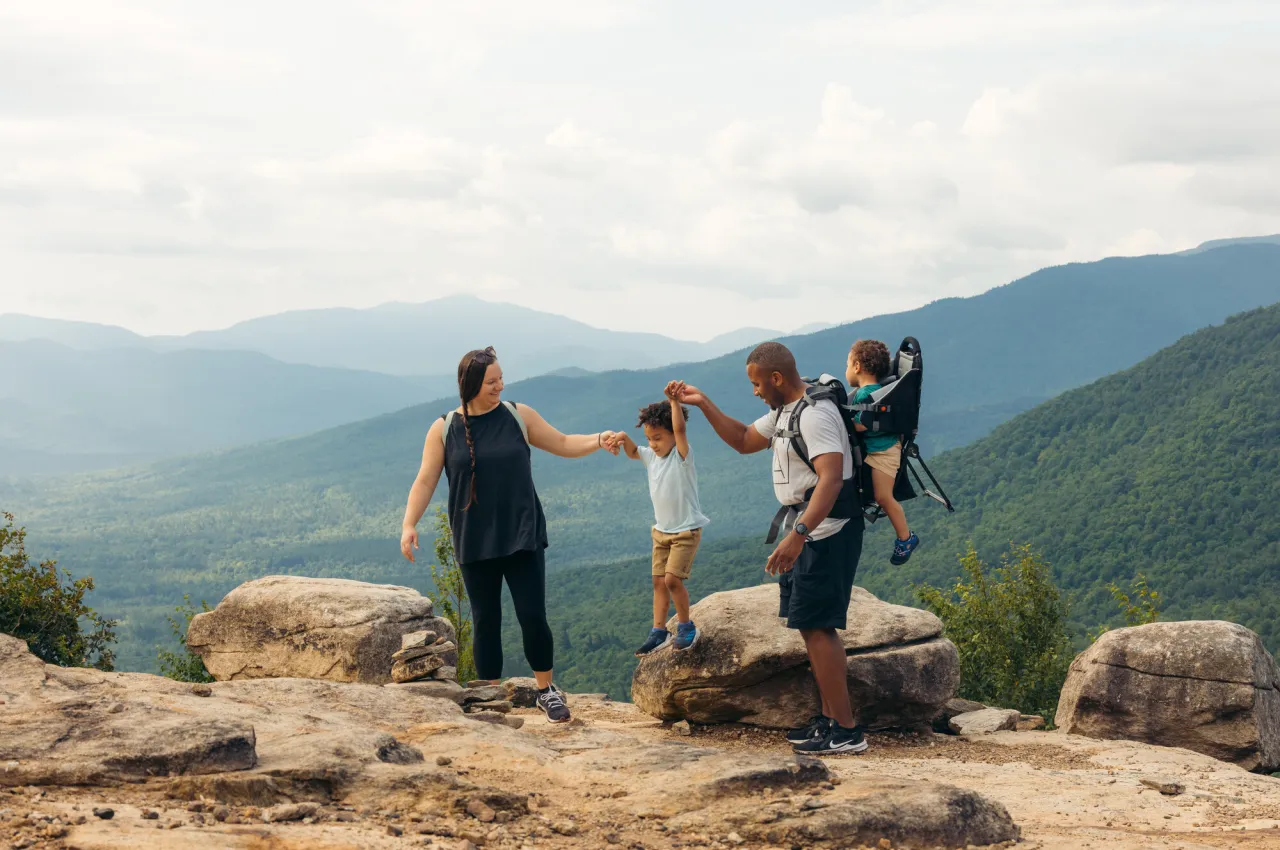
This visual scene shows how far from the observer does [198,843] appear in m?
4.39

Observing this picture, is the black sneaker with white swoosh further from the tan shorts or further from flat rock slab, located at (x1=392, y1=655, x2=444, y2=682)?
flat rock slab, located at (x1=392, y1=655, x2=444, y2=682)

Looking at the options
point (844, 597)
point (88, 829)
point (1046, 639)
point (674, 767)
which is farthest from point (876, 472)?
point (1046, 639)

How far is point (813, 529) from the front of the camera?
24.1 ft

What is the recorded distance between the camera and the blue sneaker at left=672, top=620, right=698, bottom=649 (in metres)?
9.53

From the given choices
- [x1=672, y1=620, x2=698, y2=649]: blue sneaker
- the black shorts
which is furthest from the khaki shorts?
the black shorts

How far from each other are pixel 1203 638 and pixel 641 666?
623 cm

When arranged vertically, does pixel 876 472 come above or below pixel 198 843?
above

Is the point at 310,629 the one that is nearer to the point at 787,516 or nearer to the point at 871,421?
the point at 787,516

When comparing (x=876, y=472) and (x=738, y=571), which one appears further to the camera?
(x=738, y=571)

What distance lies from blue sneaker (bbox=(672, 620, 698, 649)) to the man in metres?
1.69

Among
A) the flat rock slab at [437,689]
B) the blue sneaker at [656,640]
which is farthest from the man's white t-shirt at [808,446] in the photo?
the flat rock slab at [437,689]

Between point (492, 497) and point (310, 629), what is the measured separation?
5683mm

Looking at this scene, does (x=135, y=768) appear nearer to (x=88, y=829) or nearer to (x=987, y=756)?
(x=88, y=829)

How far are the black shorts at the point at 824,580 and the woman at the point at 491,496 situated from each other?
5.84 feet
